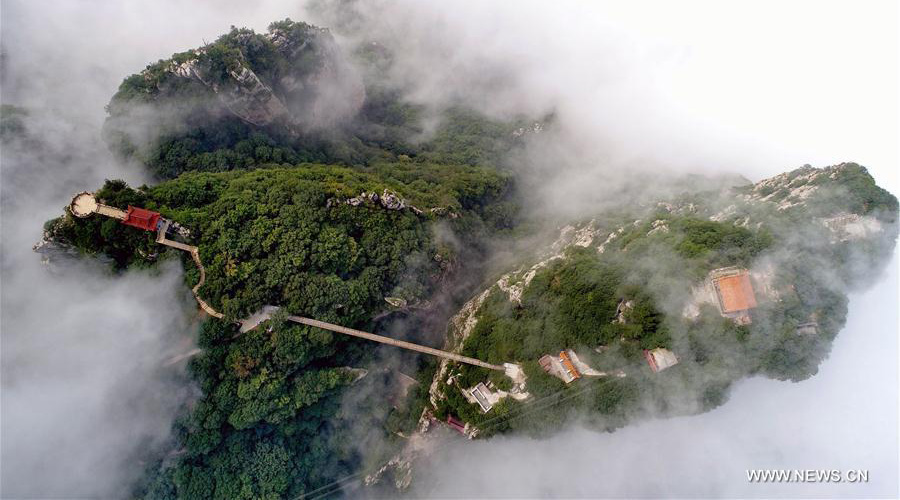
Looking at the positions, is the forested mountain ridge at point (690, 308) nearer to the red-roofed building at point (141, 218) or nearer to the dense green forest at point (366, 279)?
the dense green forest at point (366, 279)

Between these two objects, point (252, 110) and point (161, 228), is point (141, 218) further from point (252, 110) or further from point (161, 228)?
point (252, 110)

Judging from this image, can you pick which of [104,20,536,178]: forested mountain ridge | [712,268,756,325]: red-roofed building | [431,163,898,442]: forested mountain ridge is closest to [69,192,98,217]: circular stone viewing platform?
[104,20,536,178]: forested mountain ridge

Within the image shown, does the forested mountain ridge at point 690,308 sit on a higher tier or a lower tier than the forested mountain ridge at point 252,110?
lower

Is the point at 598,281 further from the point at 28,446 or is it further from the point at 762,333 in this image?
the point at 28,446

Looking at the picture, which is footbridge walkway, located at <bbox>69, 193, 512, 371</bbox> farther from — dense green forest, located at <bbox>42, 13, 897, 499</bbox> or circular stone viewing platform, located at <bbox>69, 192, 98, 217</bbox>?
dense green forest, located at <bbox>42, 13, 897, 499</bbox>

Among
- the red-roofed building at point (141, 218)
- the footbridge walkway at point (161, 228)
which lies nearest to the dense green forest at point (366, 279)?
the footbridge walkway at point (161, 228)

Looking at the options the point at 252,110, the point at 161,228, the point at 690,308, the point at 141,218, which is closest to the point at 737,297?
the point at 690,308

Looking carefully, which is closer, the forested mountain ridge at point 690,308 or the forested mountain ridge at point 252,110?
the forested mountain ridge at point 690,308

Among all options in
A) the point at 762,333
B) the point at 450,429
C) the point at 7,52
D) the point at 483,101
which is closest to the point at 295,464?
the point at 450,429
